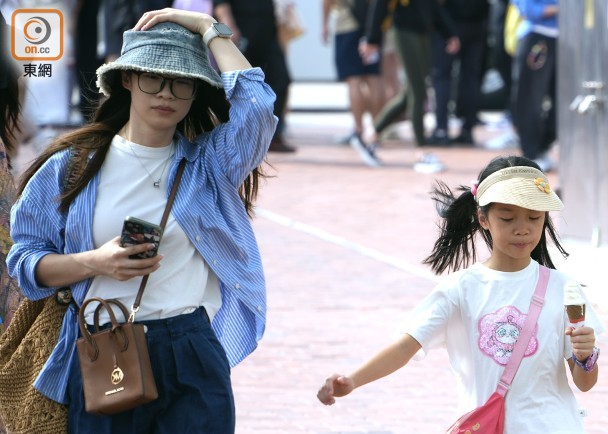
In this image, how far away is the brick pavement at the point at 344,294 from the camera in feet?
19.0

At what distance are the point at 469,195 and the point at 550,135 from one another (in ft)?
29.5

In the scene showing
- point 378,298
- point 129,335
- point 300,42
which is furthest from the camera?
point 300,42

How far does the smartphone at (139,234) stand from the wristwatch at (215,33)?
1.93 feet

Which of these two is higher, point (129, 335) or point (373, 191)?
point (129, 335)

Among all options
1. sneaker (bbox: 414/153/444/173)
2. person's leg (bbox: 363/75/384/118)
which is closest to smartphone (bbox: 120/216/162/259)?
sneaker (bbox: 414/153/444/173)

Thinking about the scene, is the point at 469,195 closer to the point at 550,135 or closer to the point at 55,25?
the point at 55,25

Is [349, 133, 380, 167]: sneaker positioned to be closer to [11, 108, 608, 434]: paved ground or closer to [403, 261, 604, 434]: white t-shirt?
[11, 108, 608, 434]: paved ground

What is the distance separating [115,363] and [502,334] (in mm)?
986

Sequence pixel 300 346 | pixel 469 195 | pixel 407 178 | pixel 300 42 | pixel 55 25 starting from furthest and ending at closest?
pixel 300 42, pixel 407 178, pixel 55 25, pixel 300 346, pixel 469 195

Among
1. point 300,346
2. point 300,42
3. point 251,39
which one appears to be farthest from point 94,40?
point 300,42

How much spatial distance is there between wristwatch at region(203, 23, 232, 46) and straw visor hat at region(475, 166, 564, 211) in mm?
784

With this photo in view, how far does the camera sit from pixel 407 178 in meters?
12.5

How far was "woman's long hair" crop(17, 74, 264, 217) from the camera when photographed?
11.8 feet

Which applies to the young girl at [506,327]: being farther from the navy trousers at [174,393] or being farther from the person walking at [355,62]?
the person walking at [355,62]
